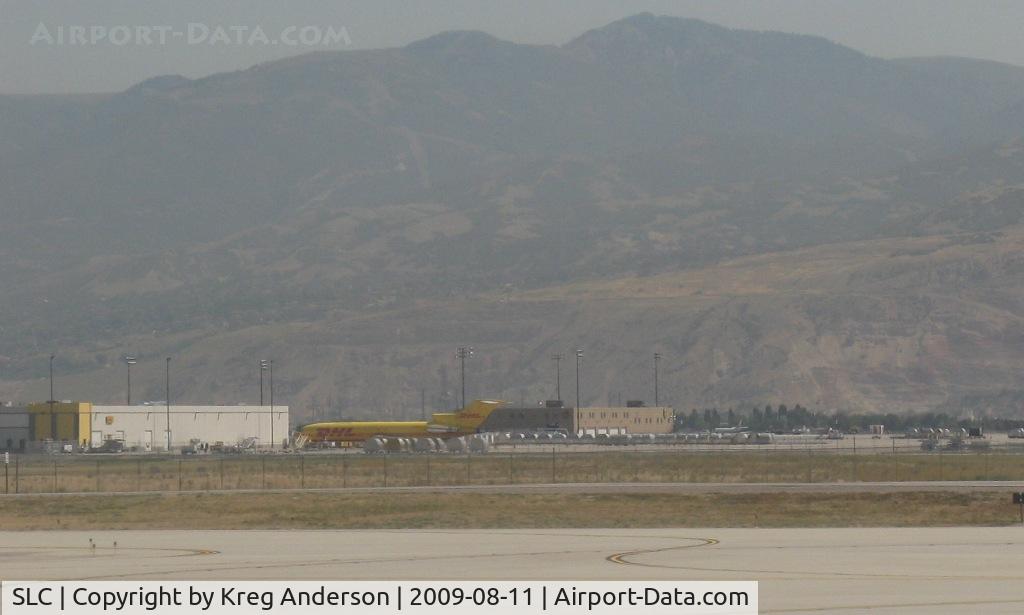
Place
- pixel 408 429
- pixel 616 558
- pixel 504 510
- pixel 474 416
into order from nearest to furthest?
pixel 616 558
pixel 504 510
pixel 408 429
pixel 474 416

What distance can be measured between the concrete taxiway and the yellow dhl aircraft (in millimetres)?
122346

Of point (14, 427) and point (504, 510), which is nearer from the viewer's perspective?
point (504, 510)

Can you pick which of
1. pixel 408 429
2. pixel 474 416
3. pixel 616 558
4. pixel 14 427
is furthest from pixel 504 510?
pixel 14 427

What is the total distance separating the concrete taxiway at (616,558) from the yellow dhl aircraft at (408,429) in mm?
122346

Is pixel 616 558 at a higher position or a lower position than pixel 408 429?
lower

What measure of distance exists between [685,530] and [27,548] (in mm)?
23289

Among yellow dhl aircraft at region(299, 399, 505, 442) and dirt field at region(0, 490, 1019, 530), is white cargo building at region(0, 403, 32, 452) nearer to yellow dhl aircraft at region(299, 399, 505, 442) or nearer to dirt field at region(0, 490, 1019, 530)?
yellow dhl aircraft at region(299, 399, 505, 442)

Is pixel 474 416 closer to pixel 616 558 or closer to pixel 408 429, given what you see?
pixel 408 429

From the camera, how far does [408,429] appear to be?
19112 cm

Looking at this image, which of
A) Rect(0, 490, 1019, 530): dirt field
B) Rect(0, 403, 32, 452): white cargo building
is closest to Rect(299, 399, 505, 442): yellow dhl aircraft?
Rect(0, 403, 32, 452): white cargo building

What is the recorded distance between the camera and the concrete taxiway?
Answer: 43.2 m

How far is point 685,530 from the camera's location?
6581 centimetres

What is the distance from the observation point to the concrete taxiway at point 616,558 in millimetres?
43188

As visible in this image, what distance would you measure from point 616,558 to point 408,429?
457 feet
